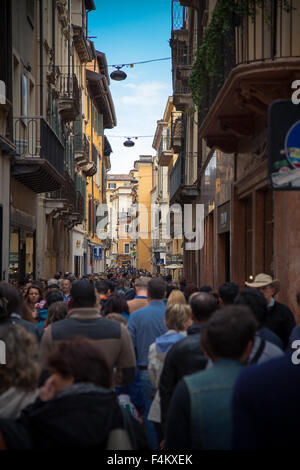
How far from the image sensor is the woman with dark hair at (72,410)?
2.92 m

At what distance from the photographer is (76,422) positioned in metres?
2.95

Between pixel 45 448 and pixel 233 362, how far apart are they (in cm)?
94

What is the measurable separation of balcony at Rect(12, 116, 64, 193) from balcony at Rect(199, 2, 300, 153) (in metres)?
5.83

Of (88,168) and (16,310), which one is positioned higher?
(88,168)

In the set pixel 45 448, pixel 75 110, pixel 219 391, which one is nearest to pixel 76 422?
pixel 45 448

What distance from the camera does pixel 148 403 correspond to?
6527 millimetres

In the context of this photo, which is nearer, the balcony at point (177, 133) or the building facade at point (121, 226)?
the balcony at point (177, 133)

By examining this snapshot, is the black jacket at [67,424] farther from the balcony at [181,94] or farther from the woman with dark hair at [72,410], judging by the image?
the balcony at [181,94]

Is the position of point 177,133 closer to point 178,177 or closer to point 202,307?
point 178,177

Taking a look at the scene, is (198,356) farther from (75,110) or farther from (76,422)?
(75,110)

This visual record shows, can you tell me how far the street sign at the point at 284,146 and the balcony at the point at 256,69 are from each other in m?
3.54

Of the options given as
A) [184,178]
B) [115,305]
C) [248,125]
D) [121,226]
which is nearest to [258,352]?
[115,305]

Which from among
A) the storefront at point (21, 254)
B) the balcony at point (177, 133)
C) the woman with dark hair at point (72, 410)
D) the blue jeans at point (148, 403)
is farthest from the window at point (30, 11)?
the woman with dark hair at point (72, 410)

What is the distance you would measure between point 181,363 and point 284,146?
6.64 ft
